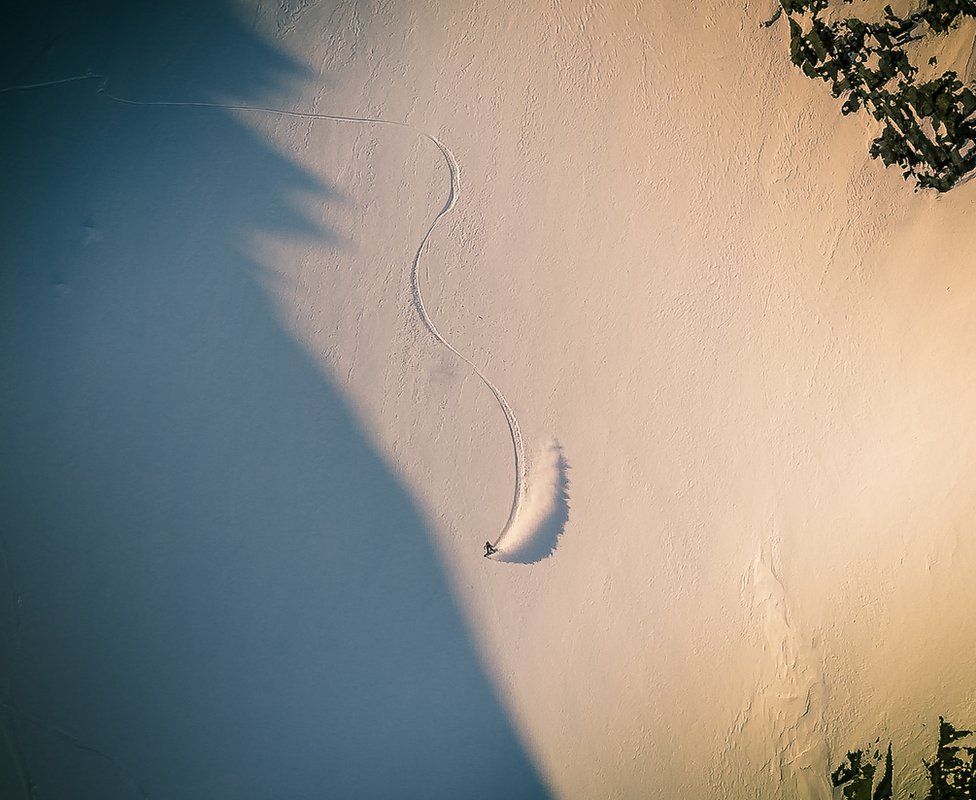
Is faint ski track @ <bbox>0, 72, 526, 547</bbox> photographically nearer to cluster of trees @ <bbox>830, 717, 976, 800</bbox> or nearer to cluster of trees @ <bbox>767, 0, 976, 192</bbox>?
cluster of trees @ <bbox>767, 0, 976, 192</bbox>

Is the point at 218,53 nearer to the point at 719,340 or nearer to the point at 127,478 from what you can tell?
the point at 127,478

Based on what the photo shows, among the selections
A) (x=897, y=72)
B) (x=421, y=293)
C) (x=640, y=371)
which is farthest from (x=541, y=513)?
(x=897, y=72)

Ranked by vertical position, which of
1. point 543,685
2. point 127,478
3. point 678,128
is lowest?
point 543,685

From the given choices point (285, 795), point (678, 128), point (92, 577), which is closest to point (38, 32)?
point (92, 577)

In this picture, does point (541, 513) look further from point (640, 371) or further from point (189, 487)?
point (189, 487)

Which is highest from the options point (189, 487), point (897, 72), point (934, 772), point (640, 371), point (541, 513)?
point (897, 72)

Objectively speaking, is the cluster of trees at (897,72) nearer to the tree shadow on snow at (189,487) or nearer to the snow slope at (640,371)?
the snow slope at (640,371)
